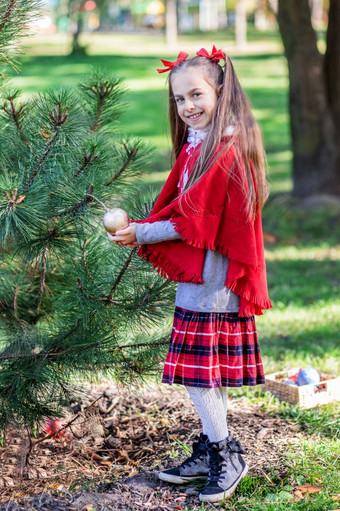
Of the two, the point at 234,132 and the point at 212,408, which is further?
the point at 212,408

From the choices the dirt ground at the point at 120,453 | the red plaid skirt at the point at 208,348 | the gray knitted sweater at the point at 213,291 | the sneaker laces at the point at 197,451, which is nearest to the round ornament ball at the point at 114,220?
the gray knitted sweater at the point at 213,291

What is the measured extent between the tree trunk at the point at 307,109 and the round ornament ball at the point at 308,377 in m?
4.68

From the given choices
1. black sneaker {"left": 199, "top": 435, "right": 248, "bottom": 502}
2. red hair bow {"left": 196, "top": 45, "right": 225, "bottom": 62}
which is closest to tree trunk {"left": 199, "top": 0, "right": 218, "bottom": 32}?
red hair bow {"left": 196, "top": 45, "right": 225, "bottom": 62}

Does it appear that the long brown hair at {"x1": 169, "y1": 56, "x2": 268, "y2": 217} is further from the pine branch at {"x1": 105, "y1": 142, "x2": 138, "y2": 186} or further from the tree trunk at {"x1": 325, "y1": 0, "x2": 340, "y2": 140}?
→ the tree trunk at {"x1": 325, "y1": 0, "x2": 340, "y2": 140}

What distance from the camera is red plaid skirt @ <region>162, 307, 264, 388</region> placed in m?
2.52

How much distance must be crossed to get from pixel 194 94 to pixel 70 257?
0.83 metres

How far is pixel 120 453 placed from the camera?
3035 mm

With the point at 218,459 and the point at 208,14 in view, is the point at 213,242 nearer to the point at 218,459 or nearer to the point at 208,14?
the point at 218,459

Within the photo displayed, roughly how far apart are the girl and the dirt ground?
275 mm

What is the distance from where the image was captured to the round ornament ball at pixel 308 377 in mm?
3584

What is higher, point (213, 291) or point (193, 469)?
point (213, 291)

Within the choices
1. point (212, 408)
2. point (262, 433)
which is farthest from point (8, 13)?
point (262, 433)

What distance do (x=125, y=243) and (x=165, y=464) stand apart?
1.05m

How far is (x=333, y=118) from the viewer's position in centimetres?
778
